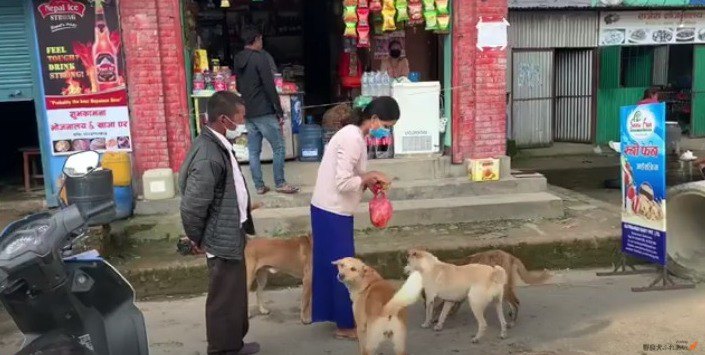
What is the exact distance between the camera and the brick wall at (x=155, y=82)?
7.18m

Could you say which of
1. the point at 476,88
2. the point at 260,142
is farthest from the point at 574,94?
the point at 260,142

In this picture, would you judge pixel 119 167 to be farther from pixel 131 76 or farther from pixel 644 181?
pixel 644 181

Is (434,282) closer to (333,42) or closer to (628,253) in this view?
(628,253)

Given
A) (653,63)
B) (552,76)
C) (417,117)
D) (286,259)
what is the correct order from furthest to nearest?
1. (653,63)
2. (552,76)
3. (417,117)
4. (286,259)

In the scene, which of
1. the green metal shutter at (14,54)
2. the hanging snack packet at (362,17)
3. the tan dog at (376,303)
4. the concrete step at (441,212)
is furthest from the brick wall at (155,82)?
the tan dog at (376,303)

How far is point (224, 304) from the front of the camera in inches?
164

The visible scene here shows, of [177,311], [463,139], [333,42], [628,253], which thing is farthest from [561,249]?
[333,42]

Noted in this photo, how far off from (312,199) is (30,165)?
Answer: 6.41 m

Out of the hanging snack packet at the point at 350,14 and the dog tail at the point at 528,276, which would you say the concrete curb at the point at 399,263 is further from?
the hanging snack packet at the point at 350,14

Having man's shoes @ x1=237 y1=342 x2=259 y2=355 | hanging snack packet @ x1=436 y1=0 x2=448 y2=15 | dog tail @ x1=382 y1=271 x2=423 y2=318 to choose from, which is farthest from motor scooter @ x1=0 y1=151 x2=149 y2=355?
hanging snack packet @ x1=436 y1=0 x2=448 y2=15

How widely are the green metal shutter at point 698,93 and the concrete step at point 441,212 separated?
8.51 metres

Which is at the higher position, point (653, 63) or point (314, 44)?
point (314, 44)

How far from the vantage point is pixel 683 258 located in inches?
246

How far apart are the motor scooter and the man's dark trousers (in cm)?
68
